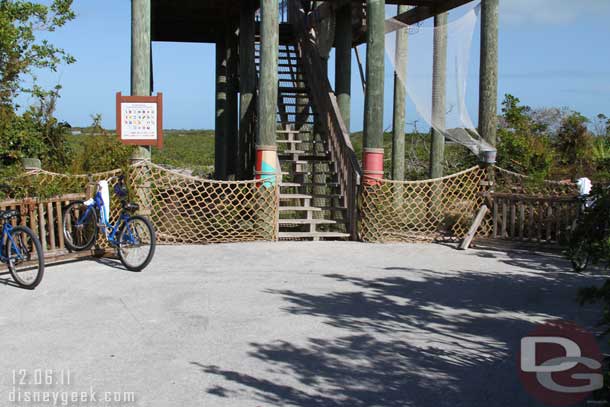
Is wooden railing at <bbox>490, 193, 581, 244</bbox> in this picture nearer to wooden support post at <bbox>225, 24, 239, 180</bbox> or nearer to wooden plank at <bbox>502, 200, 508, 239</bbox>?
wooden plank at <bbox>502, 200, 508, 239</bbox>

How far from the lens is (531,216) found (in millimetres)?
9758

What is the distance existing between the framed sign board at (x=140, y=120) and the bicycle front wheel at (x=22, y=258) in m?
3.00

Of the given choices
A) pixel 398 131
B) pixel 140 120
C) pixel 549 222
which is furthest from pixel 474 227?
pixel 398 131

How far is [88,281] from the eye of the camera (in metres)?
7.25

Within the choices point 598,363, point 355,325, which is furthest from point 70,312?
point 598,363

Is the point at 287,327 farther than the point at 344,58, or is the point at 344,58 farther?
the point at 344,58

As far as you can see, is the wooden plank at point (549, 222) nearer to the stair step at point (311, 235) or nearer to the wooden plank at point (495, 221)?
the wooden plank at point (495, 221)

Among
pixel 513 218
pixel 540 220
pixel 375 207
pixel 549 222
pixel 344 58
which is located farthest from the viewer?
pixel 344 58

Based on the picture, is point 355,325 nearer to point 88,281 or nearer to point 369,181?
point 88,281

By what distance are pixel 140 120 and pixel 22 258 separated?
11.2ft

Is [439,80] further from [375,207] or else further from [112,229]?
[112,229]

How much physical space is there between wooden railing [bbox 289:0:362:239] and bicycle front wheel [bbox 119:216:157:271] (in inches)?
147

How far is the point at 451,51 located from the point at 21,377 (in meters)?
8.82

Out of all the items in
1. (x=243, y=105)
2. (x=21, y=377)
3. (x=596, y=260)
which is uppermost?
(x=243, y=105)
